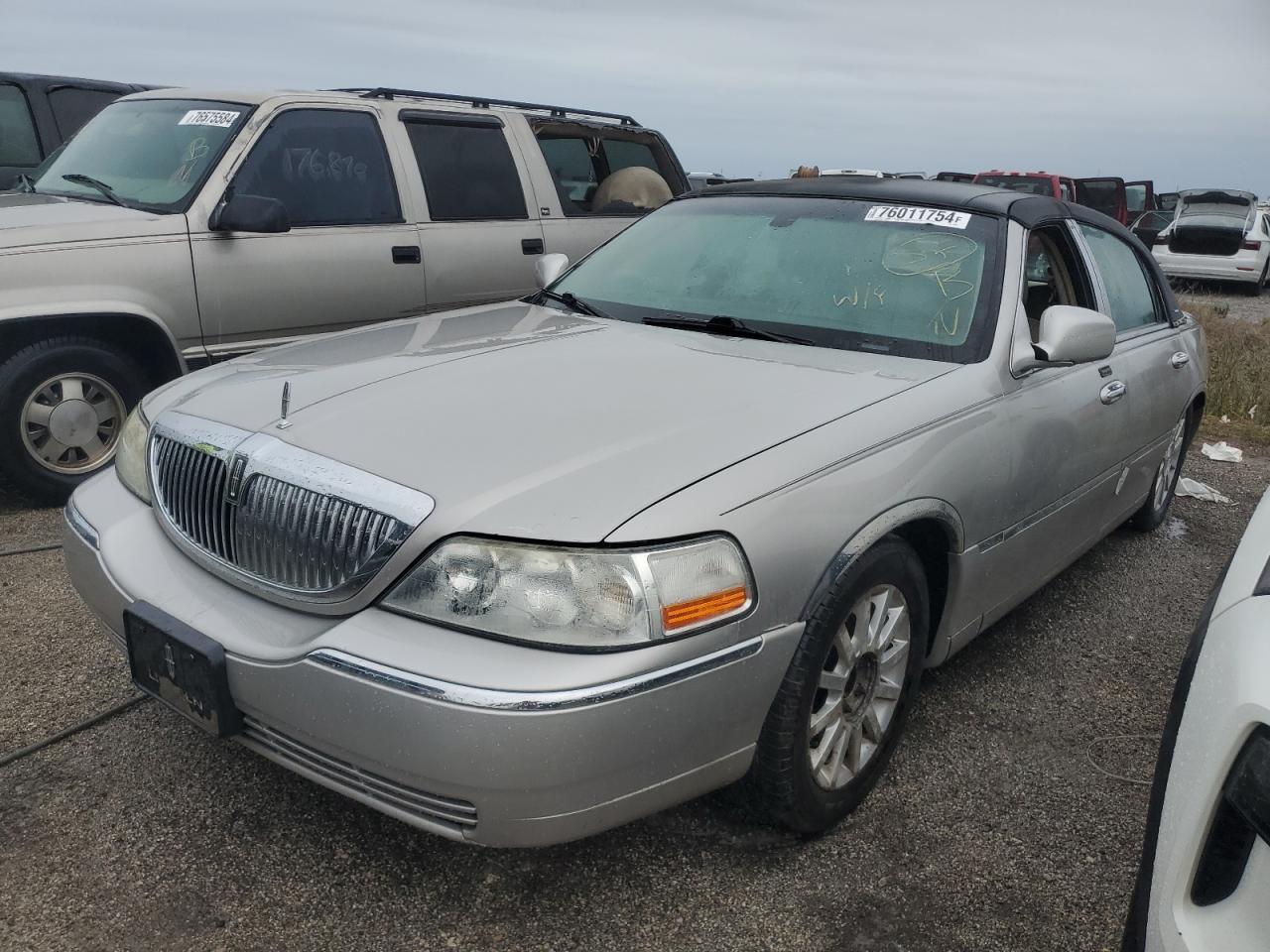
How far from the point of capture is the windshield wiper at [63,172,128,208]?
194 inches

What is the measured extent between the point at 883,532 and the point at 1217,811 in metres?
1.05

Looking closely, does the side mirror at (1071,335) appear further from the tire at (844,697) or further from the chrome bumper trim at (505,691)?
the chrome bumper trim at (505,691)

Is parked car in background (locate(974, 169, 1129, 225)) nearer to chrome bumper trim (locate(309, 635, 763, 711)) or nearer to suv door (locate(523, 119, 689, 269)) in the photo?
suv door (locate(523, 119, 689, 269))

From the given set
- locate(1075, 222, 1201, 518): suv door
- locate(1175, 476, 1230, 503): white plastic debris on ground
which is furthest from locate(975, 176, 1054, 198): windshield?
locate(1075, 222, 1201, 518): suv door

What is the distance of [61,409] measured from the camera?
4629mm

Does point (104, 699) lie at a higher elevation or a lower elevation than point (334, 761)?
lower

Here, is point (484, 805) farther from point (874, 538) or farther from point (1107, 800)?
point (1107, 800)

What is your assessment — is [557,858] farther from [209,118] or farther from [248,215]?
[209,118]

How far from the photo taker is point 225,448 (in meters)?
2.40

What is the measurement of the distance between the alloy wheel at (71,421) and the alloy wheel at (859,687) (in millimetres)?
3482

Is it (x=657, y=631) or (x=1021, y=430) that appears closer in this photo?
(x=657, y=631)

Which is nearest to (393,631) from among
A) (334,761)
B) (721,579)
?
(334,761)

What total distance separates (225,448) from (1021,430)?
6.98 feet

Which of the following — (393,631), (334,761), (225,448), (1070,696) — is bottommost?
(1070,696)
